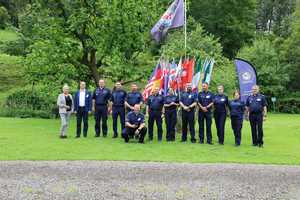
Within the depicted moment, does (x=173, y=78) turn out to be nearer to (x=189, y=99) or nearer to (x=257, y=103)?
(x=189, y=99)

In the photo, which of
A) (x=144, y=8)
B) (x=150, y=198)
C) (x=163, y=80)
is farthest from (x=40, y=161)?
(x=144, y=8)

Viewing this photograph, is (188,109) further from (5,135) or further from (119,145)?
(5,135)

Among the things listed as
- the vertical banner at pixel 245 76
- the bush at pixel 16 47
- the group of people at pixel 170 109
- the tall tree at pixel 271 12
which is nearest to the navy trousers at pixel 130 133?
the group of people at pixel 170 109

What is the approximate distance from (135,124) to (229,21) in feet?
153

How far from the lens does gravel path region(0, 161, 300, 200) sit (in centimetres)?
887

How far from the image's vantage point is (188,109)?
16.7 metres

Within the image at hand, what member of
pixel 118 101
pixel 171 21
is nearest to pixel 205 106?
pixel 118 101

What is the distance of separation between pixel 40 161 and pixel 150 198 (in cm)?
459

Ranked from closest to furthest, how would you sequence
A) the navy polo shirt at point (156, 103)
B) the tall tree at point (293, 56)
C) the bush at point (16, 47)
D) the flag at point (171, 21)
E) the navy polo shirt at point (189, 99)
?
the navy polo shirt at point (189, 99) → the navy polo shirt at point (156, 103) → the flag at point (171, 21) → the bush at point (16, 47) → the tall tree at point (293, 56)

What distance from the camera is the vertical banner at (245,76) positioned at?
691 inches

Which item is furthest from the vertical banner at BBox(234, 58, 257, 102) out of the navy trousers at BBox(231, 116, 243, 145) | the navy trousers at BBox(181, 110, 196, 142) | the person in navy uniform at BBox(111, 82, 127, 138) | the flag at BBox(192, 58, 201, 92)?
the person in navy uniform at BBox(111, 82, 127, 138)

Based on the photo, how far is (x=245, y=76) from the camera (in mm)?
17797

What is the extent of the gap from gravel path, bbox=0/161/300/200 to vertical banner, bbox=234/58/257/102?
18.6ft

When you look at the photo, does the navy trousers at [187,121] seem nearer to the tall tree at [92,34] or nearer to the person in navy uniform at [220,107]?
the person in navy uniform at [220,107]
